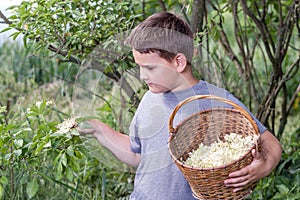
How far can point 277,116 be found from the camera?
5.65 meters

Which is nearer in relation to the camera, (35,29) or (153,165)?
(153,165)

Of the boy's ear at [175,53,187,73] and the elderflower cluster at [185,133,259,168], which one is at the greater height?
the boy's ear at [175,53,187,73]

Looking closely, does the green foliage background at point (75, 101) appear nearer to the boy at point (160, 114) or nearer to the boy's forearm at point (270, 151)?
the boy at point (160, 114)

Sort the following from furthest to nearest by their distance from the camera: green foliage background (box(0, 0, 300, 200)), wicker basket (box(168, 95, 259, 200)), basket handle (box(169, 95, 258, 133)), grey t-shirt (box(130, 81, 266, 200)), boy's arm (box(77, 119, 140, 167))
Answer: green foliage background (box(0, 0, 300, 200))
boy's arm (box(77, 119, 140, 167))
grey t-shirt (box(130, 81, 266, 200))
basket handle (box(169, 95, 258, 133))
wicker basket (box(168, 95, 259, 200))

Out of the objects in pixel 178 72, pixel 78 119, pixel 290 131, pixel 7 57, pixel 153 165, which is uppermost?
pixel 178 72

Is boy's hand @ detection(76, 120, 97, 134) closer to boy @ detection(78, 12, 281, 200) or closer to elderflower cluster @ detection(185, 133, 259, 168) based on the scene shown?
boy @ detection(78, 12, 281, 200)

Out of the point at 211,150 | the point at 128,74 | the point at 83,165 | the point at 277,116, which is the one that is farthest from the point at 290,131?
the point at 211,150

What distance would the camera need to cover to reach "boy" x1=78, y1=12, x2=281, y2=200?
2285 mm

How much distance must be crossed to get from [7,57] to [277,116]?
282cm

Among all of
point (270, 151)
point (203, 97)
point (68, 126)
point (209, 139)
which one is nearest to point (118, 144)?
point (68, 126)

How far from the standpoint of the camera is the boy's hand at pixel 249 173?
210 cm

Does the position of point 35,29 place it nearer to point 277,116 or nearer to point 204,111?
point 204,111

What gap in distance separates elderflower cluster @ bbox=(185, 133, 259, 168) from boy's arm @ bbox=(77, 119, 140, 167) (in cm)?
35

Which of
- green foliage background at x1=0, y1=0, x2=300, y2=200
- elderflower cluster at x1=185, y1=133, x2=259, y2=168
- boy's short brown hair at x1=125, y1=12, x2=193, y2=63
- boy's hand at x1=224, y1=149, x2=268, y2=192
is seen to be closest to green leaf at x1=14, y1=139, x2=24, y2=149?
green foliage background at x1=0, y1=0, x2=300, y2=200
